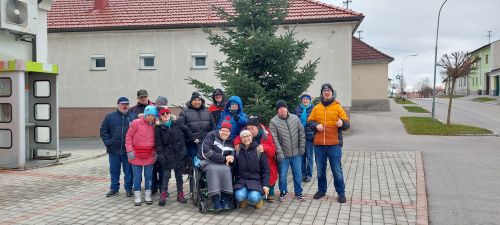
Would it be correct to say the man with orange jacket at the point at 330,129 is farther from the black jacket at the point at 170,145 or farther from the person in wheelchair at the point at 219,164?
the black jacket at the point at 170,145

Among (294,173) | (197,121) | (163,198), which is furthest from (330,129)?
(163,198)

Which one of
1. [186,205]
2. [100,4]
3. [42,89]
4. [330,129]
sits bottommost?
[186,205]

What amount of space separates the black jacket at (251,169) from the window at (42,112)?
7057mm

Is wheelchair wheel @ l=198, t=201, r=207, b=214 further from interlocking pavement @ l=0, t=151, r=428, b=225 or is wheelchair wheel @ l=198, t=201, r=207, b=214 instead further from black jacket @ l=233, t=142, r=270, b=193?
black jacket @ l=233, t=142, r=270, b=193

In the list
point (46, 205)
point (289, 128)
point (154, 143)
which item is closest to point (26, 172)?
point (46, 205)

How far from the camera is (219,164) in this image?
20.8 feet

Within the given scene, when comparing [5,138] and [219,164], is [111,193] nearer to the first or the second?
[219,164]

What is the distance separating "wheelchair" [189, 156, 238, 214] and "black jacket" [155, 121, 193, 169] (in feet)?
1.05

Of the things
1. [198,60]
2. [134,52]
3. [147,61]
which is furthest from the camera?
[147,61]

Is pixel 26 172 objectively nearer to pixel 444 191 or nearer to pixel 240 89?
pixel 240 89

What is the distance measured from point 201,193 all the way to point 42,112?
7031 millimetres

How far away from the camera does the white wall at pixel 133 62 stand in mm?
18828

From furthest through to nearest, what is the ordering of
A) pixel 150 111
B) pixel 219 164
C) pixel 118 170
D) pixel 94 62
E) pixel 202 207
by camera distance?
pixel 94 62
pixel 118 170
pixel 150 111
pixel 219 164
pixel 202 207

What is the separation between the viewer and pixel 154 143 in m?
6.78
